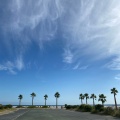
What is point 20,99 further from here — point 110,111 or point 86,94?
point 110,111

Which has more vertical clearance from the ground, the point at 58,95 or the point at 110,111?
the point at 58,95

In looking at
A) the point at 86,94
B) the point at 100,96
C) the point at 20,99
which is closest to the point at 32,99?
the point at 20,99

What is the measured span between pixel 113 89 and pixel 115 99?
4.96 m

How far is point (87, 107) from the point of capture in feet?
209

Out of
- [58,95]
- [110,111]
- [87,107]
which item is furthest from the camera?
[58,95]

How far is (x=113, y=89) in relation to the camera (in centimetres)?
9388

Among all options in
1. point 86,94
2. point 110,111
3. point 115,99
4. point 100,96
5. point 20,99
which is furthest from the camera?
point 20,99

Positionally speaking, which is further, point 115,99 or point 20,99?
point 20,99

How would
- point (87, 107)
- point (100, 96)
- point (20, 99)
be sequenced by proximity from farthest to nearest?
1. point (20, 99)
2. point (100, 96)
3. point (87, 107)

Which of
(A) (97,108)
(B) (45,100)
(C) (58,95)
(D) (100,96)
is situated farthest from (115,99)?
(B) (45,100)

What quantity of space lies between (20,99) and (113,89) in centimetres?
8287

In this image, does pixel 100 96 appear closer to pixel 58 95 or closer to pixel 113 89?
pixel 113 89

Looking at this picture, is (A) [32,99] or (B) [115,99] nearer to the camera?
(B) [115,99]

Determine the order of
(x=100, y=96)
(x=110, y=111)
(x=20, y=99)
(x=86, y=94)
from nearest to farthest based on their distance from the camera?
(x=110, y=111)
(x=100, y=96)
(x=86, y=94)
(x=20, y=99)
